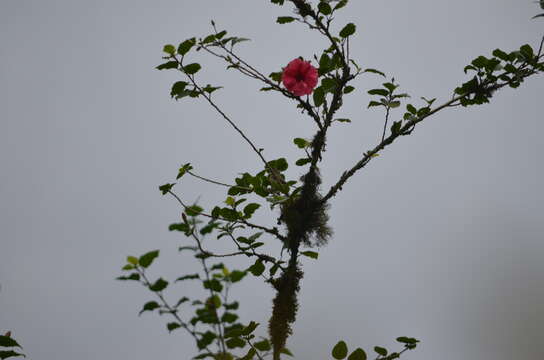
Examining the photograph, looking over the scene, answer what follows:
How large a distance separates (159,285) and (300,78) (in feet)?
2.98

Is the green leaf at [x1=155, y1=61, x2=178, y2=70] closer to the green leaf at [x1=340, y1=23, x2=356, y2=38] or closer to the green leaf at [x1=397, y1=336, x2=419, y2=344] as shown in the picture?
the green leaf at [x1=340, y1=23, x2=356, y2=38]

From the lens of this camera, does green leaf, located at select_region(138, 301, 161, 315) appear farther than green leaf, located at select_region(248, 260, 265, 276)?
No

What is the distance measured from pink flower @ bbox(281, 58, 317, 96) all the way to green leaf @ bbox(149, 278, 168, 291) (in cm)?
85

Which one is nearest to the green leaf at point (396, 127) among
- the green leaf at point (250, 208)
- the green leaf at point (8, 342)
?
the green leaf at point (250, 208)

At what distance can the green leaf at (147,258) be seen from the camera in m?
0.90

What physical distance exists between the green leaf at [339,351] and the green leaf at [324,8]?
39.0 inches

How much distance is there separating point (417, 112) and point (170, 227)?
984 millimetres

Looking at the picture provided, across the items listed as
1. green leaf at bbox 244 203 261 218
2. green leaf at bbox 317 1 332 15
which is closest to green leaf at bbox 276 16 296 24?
green leaf at bbox 317 1 332 15

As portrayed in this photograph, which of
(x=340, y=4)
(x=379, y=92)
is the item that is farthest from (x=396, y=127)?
(x=340, y=4)

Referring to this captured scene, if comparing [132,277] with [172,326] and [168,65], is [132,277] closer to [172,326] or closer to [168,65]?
[172,326]

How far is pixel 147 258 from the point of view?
91 cm

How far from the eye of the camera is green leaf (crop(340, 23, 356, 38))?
4.75ft

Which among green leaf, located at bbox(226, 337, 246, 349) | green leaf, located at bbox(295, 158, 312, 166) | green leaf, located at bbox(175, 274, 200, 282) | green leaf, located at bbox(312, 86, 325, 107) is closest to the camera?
green leaf, located at bbox(175, 274, 200, 282)

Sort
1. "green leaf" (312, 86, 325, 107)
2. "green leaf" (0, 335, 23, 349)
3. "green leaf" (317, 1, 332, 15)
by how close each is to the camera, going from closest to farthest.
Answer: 1. "green leaf" (0, 335, 23, 349)
2. "green leaf" (317, 1, 332, 15)
3. "green leaf" (312, 86, 325, 107)
